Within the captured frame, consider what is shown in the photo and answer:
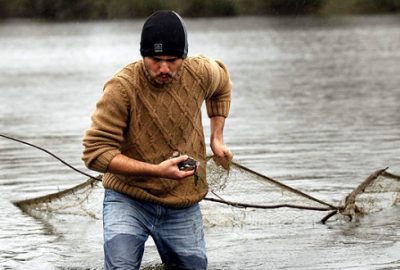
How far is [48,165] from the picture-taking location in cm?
1370

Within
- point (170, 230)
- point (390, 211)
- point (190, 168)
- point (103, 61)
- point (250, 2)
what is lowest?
point (250, 2)

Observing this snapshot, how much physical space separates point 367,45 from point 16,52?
1599cm

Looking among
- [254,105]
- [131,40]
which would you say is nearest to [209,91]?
[254,105]

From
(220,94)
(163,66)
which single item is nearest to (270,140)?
(220,94)

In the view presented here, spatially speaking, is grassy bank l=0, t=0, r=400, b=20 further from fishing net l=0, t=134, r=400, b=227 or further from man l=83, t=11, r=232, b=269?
man l=83, t=11, r=232, b=269

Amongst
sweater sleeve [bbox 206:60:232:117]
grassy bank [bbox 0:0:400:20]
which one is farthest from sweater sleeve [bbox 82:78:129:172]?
grassy bank [bbox 0:0:400:20]

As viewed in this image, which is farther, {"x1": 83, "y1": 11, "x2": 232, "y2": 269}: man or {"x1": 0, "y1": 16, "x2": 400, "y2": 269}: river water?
{"x1": 0, "y1": 16, "x2": 400, "y2": 269}: river water

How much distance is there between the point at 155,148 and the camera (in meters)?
6.23

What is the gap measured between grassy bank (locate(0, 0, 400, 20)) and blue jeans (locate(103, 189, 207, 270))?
6595 cm

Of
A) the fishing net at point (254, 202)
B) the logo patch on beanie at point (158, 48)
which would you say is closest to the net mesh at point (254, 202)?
the fishing net at point (254, 202)

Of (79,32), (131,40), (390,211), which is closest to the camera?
(390,211)

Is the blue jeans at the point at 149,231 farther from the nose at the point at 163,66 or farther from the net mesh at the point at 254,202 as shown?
the net mesh at the point at 254,202

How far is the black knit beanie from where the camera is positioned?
5977 mm

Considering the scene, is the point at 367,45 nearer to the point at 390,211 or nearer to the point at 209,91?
the point at 390,211
